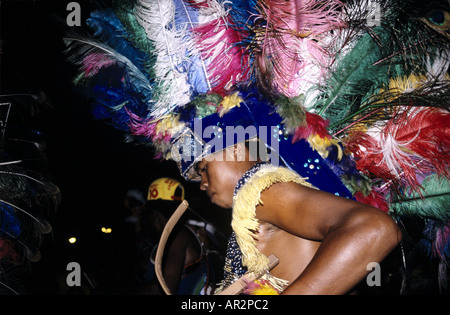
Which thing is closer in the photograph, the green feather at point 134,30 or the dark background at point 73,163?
the green feather at point 134,30

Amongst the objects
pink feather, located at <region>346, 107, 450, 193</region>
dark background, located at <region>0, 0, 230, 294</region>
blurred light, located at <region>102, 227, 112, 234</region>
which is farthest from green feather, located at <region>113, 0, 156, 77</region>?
blurred light, located at <region>102, 227, 112, 234</region>

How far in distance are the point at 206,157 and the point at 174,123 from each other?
312 mm

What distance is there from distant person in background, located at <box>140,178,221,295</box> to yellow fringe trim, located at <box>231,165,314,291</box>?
1877 millimetres

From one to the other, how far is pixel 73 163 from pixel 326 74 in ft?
16.3

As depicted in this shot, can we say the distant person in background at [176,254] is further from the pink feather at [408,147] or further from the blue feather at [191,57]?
the pink feather at [408,147]

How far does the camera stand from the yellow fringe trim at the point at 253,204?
1.53 meters

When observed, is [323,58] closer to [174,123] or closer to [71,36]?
[174,123]

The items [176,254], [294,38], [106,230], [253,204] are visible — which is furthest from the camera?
[106,230]

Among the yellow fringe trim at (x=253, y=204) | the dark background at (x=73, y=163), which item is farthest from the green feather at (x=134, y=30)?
the yellow fringe trim at (x=253, y=204)

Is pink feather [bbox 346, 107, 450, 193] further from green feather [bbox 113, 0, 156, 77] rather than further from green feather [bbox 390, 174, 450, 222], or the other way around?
green feather [bbox 113, 0, 156, 77]

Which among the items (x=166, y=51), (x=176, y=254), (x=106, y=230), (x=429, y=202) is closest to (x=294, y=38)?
(x=166, y=51)

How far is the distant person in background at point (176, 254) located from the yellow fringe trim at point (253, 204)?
188cm

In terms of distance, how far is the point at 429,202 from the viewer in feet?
7.06

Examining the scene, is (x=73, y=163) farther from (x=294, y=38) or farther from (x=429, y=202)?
(x=429, y=202)
